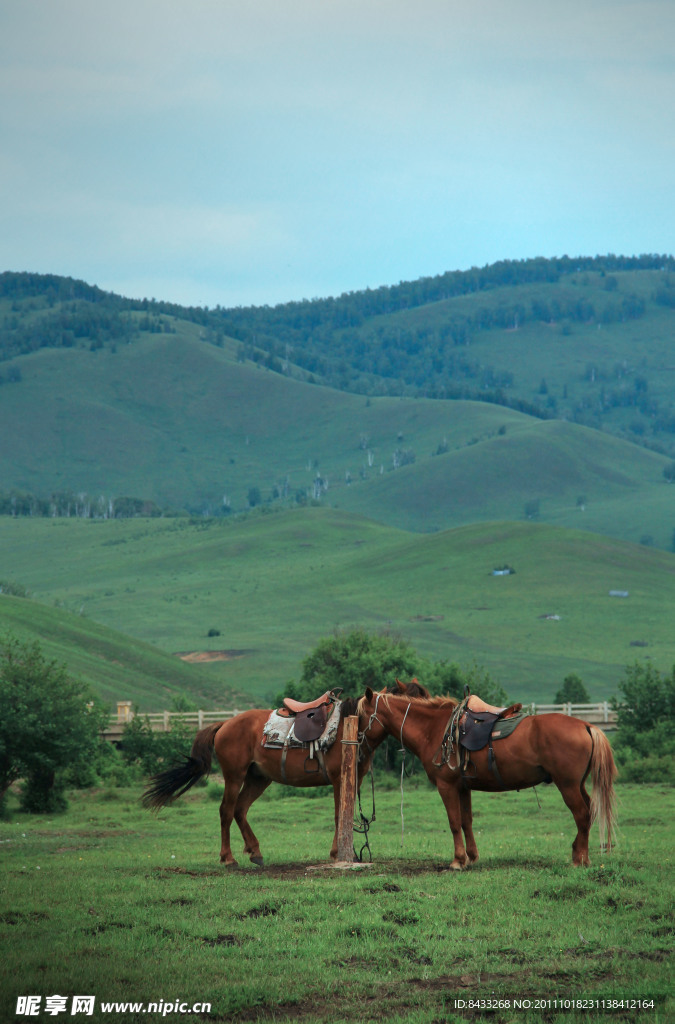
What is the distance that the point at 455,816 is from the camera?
14.5m

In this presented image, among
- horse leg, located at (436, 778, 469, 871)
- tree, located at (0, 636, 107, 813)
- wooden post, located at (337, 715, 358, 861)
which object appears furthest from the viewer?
tree, located at (0, 636, 107, 813)

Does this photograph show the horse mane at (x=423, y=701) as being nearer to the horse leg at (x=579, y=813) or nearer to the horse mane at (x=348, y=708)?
the horse mane at (x=348, y=708)

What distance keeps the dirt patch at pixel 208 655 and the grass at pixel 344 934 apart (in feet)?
309

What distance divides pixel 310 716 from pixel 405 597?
133 meters

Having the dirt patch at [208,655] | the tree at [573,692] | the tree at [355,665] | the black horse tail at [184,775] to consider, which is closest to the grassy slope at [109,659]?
the dirt patch at [208,655]

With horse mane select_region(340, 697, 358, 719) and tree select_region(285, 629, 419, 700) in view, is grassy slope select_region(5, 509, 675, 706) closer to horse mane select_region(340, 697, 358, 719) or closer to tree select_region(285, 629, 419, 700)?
tree select_region(285, 629, 419, 700)

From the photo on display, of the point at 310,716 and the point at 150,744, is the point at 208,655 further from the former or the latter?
the point at 310,716

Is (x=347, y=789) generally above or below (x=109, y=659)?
above

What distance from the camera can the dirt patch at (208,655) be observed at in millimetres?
110750

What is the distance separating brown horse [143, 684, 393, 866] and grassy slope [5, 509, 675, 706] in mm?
74982

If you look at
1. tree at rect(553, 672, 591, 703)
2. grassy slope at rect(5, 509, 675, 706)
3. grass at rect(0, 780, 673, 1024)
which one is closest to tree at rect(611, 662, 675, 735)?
tree at rect(553, 672, 591, 703)

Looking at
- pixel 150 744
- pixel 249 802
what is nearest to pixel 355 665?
pixel 150 744

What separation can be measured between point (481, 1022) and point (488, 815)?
21.1 m

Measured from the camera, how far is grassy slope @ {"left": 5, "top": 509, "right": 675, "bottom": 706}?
11300 centimetres
